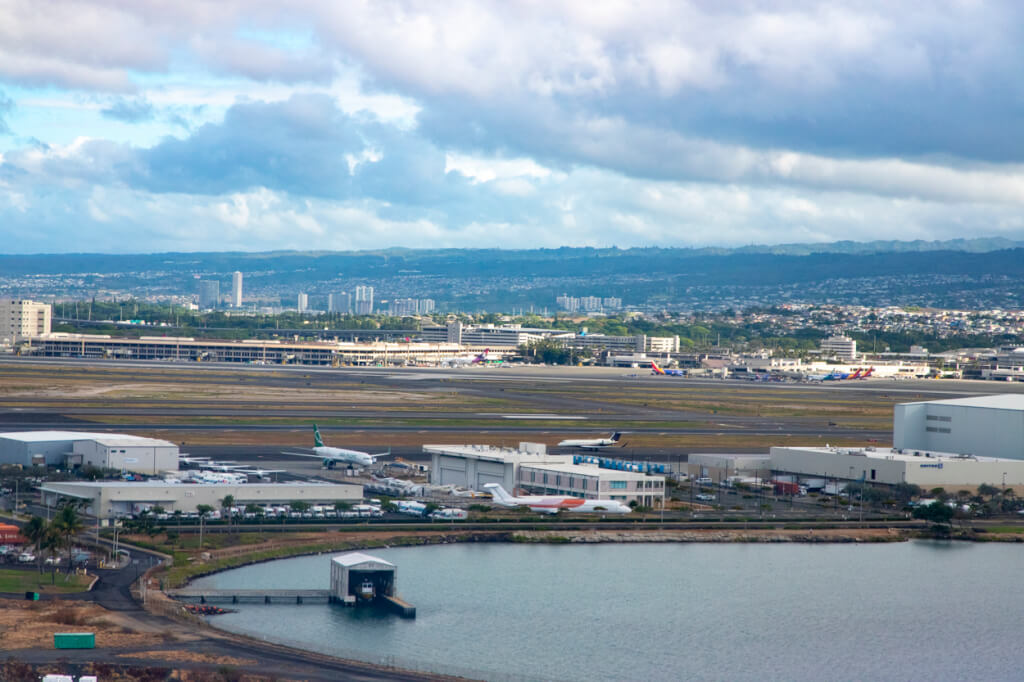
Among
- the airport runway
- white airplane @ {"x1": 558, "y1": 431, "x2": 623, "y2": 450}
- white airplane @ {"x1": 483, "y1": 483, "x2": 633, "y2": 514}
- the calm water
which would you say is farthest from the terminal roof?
white airplane @ {"x1": 483, "y1": 483, "x2": 633, "y2": 514}

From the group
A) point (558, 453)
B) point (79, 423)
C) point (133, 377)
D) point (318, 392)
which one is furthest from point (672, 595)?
point (133, 377)

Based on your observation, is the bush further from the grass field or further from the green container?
the grass field

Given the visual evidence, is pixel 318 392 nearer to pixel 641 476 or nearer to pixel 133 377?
pixel 133 377

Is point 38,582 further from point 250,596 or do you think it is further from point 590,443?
point 590,443


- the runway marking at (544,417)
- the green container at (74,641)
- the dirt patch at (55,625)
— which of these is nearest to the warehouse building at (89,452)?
the dirt patch at (55,625)

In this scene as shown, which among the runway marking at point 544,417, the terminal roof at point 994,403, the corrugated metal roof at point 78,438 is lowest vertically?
the runway marking at point 544,417

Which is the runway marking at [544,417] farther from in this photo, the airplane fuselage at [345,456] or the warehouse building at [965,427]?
the airplane fuselage at [345,456]
